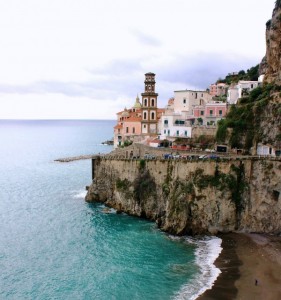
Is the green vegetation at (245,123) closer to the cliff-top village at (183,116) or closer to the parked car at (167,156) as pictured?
the cliff-top village at (183,116)

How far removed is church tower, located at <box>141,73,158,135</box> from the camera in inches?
3238

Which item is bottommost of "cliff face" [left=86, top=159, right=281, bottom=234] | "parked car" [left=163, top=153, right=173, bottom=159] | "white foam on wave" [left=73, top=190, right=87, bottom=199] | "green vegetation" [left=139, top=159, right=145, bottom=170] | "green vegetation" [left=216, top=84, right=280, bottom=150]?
"white foam on wave" [left=73, top=190, right=87, bottom=199]

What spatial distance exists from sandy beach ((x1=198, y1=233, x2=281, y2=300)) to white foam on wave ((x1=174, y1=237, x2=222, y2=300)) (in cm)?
54

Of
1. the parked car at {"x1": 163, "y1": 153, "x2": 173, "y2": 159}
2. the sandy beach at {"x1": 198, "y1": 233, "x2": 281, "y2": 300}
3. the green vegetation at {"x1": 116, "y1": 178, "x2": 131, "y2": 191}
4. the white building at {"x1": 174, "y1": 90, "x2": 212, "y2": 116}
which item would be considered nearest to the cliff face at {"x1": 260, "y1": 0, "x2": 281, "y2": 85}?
the white building at {"x1": 174, "y1": 90, "x2": 212, "y2": 116}

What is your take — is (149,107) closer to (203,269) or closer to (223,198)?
(223,198)

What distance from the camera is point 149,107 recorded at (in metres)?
83.7

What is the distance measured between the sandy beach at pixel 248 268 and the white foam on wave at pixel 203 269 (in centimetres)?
54

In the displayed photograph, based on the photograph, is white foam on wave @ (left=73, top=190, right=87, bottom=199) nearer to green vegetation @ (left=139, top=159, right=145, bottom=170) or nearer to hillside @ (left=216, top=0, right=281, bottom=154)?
green vegetation @ (left=139, top=159, right=145, bottom=170)

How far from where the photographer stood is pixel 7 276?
38.0m

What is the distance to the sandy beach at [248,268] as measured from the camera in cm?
3466

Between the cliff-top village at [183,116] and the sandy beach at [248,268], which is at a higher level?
the cliff-top village at [183,116]

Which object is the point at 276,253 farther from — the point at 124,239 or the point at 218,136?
the point at 218,136

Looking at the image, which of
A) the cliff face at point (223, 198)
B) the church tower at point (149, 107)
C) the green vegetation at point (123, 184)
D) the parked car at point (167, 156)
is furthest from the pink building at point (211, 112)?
the cliff face at point (223, 198)

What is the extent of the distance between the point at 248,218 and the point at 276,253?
7.21 m
